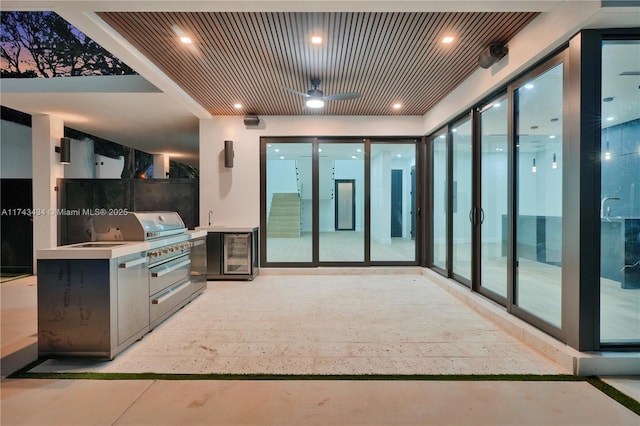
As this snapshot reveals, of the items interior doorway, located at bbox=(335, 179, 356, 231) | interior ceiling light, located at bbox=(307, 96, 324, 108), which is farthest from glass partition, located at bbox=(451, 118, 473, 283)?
interior doorway, located at bbox=(335, 179, 356, 231)

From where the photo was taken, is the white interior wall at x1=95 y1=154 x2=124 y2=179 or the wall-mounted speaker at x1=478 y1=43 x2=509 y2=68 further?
the white interior wall at x1=95 y1=154 x2=124 y2=179

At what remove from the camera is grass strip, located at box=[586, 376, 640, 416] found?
1.97 m

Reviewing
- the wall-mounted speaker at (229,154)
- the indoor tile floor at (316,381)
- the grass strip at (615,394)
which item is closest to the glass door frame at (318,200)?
the wall-mounted speaker at (229,154)

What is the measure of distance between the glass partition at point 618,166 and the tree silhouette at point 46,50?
6.81 metres

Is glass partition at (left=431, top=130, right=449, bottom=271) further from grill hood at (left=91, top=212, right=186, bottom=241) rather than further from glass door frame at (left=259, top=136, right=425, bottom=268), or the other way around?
grill hood at (left=91, top=212, right=186, bottom=241)

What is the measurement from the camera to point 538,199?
3342 mm

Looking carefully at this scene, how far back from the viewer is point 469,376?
2334 millimetres

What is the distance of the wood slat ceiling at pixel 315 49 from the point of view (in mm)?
2912

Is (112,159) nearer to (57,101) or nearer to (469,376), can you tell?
(57,101)

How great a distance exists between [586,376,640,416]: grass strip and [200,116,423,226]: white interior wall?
15.7 ft

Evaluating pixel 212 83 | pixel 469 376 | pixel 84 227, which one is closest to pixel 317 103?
pixel 212 83

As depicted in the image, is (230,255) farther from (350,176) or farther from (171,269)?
(350,176)

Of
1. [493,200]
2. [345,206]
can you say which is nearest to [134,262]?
[493,200]

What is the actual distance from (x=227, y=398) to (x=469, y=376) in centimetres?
175
